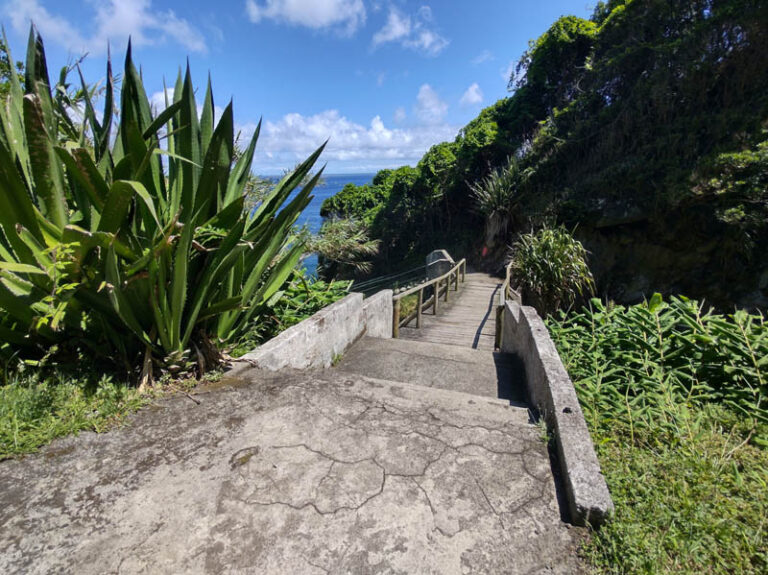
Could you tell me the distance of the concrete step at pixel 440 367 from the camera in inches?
147

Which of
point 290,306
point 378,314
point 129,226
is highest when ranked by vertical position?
point 129,226

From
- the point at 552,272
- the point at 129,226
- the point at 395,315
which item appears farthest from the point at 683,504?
the point at 552,272

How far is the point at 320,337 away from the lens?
365 cm

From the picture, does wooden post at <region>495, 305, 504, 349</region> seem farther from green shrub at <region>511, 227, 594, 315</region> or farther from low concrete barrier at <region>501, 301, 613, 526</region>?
green shrub at <region>511, 227, 594, 315</region>

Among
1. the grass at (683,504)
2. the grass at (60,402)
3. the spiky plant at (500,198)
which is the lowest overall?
the grass at (683,504)

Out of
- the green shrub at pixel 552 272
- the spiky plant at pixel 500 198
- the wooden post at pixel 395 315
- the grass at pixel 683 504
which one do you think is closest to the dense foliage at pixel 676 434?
the grass at pixel 683 504

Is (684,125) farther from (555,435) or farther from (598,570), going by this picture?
(598,570)

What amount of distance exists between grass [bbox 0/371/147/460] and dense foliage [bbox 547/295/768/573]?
7.64 ft

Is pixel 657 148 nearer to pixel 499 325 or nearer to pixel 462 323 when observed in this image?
pixel 462 323

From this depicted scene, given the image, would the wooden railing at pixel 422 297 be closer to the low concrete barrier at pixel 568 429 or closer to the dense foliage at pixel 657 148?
the low concrete barrier at pixel 568 429

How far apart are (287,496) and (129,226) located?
1.87m

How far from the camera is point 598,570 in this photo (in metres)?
1.41

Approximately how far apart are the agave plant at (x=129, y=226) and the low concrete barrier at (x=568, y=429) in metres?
2.02

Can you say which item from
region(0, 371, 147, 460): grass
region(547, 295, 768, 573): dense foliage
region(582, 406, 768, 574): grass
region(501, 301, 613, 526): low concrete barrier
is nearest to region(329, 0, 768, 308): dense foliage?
region(547, 295, 768, 573): dense foliage
